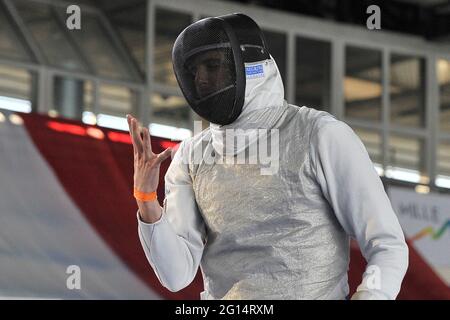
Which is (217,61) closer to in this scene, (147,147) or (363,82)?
(147,147)

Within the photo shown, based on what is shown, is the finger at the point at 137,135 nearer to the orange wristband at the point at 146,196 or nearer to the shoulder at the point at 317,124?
the orange wristband at the point at 146,196

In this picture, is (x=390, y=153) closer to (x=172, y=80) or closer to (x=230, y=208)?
(x=172, y=80)

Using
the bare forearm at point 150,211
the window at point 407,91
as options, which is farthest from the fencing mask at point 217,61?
the window at point 407,91

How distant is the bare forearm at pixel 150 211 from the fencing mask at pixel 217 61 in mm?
261

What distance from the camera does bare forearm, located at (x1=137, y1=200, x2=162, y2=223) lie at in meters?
2.40

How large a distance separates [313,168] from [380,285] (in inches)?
12.5

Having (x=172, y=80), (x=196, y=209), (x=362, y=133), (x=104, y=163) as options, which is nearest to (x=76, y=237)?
(x=104, y=163)

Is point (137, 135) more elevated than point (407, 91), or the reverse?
point (407, 91)

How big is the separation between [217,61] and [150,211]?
415 mm

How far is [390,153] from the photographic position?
11.3 m

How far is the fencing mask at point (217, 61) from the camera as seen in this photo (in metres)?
2.51

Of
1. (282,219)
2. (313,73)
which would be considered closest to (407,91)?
(313,73)

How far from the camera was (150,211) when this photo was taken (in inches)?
94.3
